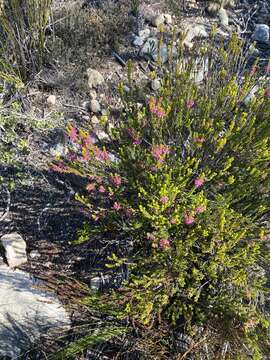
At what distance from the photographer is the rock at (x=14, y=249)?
298cm

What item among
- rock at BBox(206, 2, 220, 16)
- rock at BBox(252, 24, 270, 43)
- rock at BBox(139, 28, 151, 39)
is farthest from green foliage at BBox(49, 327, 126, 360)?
rock at BBox(206, 2, 220, 16)

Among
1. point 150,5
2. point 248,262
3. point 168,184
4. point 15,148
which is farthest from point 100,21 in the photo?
point 248,262

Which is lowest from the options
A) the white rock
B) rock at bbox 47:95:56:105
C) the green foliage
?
the green foliage

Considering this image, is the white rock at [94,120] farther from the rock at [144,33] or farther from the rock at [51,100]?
the rock at [144,33]

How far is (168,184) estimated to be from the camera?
7.71 ft

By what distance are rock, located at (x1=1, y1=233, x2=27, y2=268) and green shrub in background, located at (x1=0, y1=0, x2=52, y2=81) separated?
157 cm

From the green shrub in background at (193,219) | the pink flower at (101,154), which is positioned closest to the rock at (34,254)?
the green shrub in background at (193,219)

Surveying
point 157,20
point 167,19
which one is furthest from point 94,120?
point 167,19

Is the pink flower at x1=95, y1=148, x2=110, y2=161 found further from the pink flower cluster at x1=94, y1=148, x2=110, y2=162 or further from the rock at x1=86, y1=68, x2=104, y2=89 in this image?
the rock at x1=86, y1=68, x2=104, y2=89

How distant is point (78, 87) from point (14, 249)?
182 cm

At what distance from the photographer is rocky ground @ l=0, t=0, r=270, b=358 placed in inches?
121

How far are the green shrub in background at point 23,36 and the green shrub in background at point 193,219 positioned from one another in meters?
1.59

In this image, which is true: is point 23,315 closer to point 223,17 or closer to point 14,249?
point 14,249

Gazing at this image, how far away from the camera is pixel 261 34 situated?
4.79 meters
